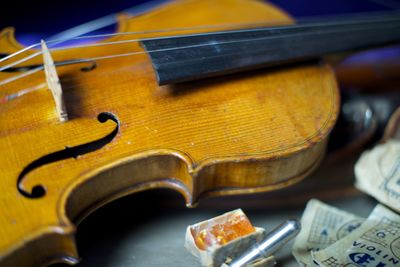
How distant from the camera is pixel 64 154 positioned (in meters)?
0.81

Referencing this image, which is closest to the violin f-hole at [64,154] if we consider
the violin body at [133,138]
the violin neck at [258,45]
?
the violin body at [133,138]

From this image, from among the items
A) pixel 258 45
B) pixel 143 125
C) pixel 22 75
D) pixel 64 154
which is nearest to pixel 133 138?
pixel 143 125

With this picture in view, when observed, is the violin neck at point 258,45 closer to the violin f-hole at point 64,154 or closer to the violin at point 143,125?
the violin at point 143,125

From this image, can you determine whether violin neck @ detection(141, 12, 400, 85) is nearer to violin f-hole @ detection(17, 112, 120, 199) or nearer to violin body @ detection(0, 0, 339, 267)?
violin body @ detection(0, 0, 339, 267)

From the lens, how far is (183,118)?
36.2 inches

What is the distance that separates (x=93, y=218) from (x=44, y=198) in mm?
353

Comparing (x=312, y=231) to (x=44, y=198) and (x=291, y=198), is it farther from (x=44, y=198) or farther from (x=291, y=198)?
(x=44, y=198)

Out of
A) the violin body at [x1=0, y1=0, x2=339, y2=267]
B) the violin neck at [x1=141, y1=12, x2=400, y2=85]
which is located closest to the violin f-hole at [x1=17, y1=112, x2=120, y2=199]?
the violin body at [x1=0, y1=0, x2=339, y2=267]

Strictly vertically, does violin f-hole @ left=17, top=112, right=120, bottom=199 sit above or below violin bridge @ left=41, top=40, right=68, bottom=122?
below

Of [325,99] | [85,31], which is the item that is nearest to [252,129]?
[325,99]

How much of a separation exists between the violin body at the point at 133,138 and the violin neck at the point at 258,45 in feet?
0.16

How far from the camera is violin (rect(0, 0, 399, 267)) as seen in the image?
0.76 m

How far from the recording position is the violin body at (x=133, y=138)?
0.75 meters

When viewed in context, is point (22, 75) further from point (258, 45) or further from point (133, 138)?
point (258, 45)
